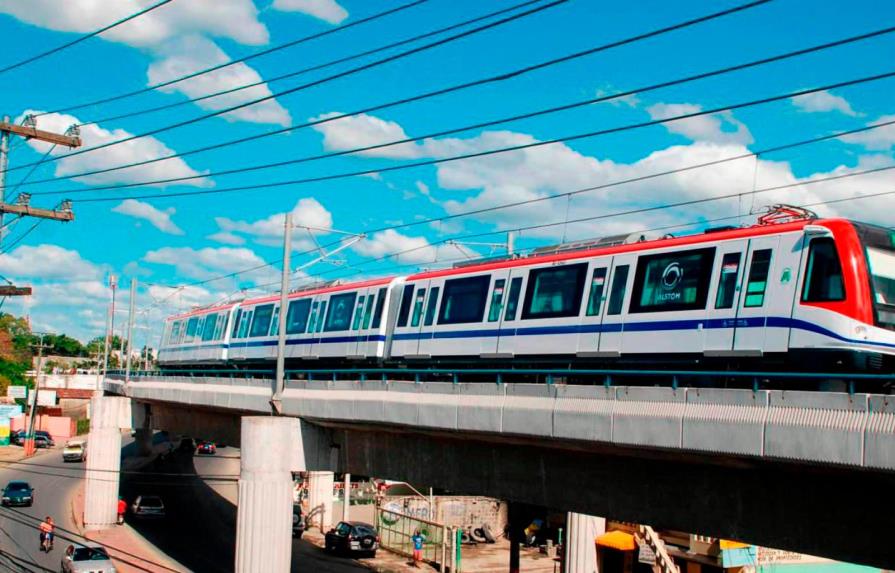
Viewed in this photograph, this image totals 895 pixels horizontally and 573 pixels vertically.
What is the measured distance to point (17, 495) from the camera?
149 ft

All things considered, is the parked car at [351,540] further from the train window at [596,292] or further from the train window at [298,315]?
the train window at [596,292]

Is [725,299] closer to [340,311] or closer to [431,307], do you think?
[431,307]

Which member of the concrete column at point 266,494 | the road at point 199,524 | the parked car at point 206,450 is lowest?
the parked car at point 206,450

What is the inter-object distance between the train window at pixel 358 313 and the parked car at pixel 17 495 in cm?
2669

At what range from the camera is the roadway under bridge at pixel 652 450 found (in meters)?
11.4

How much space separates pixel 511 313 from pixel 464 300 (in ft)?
6.11

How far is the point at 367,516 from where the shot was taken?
46.8 m

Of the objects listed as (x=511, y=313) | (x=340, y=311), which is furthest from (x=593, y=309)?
(x=340, y=311)

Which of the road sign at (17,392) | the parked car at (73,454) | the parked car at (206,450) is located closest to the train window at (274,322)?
the parked car at (73,454)

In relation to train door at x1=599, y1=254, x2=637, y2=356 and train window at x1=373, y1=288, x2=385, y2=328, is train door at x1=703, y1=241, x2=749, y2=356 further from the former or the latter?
train window at x1=373, y1=288, x2=385, y2=328

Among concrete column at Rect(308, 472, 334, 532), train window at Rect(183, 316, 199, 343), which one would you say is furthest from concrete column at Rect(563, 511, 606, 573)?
train window at Rect(183, 316, 199, 343)

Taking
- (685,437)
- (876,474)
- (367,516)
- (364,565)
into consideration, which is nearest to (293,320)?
(364,565)

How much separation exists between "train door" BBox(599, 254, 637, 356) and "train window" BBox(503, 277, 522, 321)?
290 cm

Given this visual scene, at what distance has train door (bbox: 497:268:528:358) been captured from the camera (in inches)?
841
